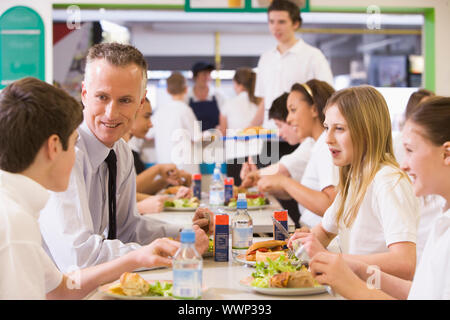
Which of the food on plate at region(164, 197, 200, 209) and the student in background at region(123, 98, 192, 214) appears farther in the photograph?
the student in background at region(123, 98, 192, 214)

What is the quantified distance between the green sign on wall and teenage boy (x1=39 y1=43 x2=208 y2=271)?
14.3ft

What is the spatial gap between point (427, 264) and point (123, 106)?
1.27 metres

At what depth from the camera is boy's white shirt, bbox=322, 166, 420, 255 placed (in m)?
1.94

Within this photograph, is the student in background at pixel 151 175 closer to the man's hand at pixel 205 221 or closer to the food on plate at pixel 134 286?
the man's hand at pixel 205 221

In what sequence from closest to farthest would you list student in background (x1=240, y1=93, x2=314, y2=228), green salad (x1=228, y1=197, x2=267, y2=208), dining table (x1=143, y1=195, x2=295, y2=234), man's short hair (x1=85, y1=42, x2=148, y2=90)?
man's short hair (x1=85, y1=42, x2=148, y2=90)
dining table (x1=143, y1=195, x2=295, y2=234)
green salad (x1=228, y1=197, x2=267, y2=208)
student in background (x1=240, y1=93, x2=314, y2=228)

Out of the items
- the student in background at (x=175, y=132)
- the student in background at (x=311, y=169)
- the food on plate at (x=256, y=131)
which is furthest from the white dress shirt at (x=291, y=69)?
the student in background at (x=311, y=169)

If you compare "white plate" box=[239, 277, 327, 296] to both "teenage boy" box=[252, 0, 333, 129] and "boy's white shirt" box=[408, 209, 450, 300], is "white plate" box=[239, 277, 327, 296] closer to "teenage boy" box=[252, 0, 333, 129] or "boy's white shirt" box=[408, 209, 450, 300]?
"boy's white shirt" box=[408, 209, 450, 300]

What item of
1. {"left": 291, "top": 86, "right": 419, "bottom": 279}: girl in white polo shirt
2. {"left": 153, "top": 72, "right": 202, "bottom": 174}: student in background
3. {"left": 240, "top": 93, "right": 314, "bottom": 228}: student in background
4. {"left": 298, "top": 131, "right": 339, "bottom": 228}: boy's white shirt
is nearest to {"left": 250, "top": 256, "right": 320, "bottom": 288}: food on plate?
{"left": 291, "top": 86, "right": 419, "bottom": 279}: girl in white polo shirt

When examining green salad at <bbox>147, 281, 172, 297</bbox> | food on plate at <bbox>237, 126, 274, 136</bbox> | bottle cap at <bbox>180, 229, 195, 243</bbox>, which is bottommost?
green salad at <bbox>147, 281, 172, 297</bbox>

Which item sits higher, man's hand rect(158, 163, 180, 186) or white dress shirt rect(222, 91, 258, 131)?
white dress shirt rect(222, 91, 258, 131)

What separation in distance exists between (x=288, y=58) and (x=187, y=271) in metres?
4.36

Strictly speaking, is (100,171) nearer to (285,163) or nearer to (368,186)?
(368,186)

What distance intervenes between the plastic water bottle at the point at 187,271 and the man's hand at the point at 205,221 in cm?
77

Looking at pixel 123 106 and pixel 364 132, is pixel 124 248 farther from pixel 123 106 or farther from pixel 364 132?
pixel 364 132
